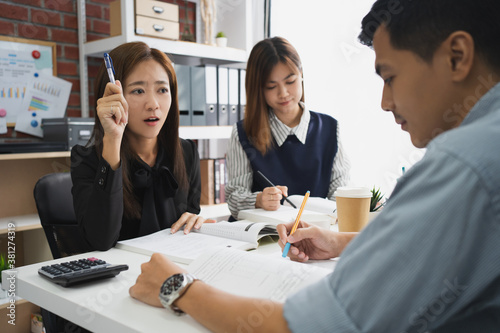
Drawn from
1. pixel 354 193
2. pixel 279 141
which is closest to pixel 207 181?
pixel 279 141

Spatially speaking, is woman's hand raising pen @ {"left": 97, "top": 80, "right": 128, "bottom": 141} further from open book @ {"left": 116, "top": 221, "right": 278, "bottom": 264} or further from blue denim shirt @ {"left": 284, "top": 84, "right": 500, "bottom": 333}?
blue denim shirt @ {"left": 284, "top": 84, "right": 500, "bottom": 333}

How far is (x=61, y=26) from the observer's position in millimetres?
2547

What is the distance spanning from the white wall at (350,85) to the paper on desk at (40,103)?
1.54 metres

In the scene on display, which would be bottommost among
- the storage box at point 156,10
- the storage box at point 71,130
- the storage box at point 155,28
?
the storage box at point 71,130

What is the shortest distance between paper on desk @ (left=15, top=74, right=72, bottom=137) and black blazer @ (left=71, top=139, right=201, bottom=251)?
1081 mm

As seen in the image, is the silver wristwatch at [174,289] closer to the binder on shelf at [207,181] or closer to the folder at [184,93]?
the folder at [184,93]

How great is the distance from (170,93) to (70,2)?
1291 mm

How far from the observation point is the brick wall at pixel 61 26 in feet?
7.76

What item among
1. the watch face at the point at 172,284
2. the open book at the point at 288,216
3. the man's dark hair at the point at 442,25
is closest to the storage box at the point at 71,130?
the open book at the point at 288,216

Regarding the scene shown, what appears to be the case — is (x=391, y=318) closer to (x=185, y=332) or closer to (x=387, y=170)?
(x=185, y=332)

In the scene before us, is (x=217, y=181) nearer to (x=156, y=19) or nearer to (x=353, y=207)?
(x=156, y=19)

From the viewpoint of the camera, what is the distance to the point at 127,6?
2.38m

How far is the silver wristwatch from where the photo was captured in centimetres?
73

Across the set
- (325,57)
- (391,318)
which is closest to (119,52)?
(391,318)
